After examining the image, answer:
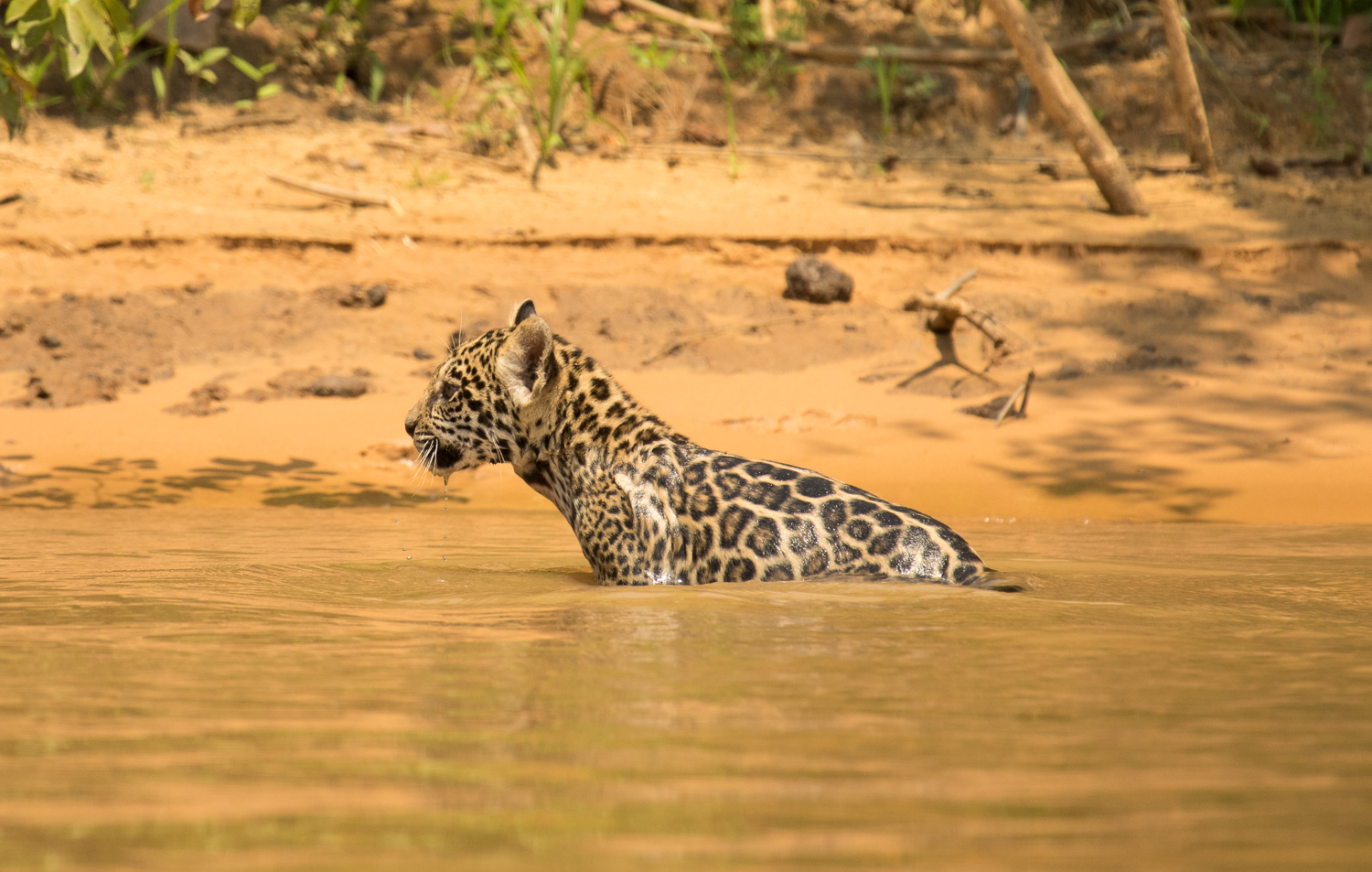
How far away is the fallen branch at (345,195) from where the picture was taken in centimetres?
1177

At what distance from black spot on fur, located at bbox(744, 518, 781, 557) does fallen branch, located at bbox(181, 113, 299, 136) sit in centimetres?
1034

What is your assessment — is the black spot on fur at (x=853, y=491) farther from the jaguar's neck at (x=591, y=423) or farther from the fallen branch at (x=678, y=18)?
the fallen branch at (x=678, y=18)

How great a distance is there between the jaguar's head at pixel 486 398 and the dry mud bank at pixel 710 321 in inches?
91.6

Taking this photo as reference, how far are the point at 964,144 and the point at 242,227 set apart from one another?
7.42 meters

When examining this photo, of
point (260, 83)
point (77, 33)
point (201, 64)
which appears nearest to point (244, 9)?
point (77, 33)

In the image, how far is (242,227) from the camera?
36.6 ft

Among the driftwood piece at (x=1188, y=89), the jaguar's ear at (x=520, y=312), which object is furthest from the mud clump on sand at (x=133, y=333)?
the driftwood piece at (x=1188, y=89)

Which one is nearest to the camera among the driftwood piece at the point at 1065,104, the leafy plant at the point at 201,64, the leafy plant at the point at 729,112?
the driftwood piece at the point at 1065,104

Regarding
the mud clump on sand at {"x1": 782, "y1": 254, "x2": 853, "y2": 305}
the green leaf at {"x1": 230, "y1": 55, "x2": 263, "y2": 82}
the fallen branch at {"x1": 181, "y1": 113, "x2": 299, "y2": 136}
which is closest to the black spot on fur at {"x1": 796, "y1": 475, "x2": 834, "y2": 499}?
the mud clump on sand at {"x1": 782, "y1": 254, "x2": 853, "y2": 305}

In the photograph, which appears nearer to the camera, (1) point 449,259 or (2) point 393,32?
(1) point 449,259

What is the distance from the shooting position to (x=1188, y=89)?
11531 mm

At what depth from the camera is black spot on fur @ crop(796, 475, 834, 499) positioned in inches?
191

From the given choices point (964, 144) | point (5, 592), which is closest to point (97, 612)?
point (5, 592)

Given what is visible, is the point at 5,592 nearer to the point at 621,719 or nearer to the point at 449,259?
the point at 621,719
